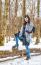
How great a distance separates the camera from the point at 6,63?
14.8 ft

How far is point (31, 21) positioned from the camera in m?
4.61

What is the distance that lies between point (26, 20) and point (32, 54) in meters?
0.44

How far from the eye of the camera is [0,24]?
15.0ft

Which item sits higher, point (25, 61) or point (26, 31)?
point (26, 31)

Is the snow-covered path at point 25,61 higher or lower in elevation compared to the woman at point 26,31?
lower

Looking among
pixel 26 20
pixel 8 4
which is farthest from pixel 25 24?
pixel 8 4

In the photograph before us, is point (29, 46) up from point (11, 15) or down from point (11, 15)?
down

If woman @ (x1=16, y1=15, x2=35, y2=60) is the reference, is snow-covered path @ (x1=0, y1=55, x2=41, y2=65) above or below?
below

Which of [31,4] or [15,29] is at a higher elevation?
[31,4]

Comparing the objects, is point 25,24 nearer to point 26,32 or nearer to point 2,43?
point 26,32

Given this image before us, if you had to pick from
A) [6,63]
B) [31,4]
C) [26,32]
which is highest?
[31,4]

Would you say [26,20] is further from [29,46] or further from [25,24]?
[29,46]

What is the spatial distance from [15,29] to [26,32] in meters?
0.15

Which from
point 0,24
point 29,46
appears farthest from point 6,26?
point 29,46
